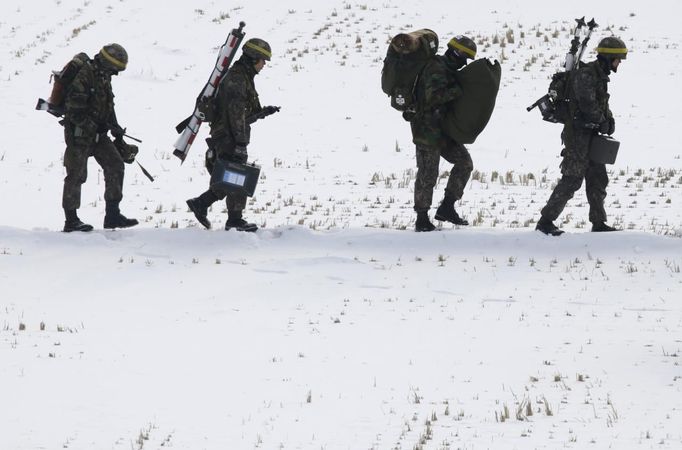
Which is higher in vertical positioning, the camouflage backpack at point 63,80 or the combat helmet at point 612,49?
the combat helmet at point 612,49

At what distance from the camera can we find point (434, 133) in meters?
11.4

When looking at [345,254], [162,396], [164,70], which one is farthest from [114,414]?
[164,70]

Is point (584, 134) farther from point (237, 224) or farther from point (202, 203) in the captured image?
point (202, 203)

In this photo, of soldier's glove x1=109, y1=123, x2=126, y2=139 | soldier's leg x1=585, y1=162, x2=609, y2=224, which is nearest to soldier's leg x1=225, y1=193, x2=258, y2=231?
soldier's glove x1=109, y1=123, x2=126, y2=139

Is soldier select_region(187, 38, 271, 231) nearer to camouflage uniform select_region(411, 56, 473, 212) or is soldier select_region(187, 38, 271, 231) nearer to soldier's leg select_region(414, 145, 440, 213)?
camouflage uniform select_region(411, 56, 473, 212)

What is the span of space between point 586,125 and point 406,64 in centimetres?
177

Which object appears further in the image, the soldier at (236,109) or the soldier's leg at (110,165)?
the soldier's leg at (110,165)

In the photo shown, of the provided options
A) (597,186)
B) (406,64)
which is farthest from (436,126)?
(597,186)

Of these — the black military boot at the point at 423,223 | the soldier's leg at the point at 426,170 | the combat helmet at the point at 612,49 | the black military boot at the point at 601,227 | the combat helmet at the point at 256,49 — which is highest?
the combat helmet at the point at 612,49

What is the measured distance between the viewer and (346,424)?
6828 mm

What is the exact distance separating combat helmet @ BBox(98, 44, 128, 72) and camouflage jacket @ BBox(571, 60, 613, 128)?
4.18 meters

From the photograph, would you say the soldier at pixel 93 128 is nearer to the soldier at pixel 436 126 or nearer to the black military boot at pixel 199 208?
the black military boot at pixel 199 208

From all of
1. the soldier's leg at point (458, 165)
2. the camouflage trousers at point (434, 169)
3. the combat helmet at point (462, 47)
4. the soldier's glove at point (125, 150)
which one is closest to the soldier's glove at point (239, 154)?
Answer: the soldier's glove at point (125, 150)

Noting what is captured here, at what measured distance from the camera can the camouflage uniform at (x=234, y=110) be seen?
1122 centimetres
